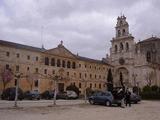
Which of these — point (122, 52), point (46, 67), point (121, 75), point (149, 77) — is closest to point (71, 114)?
point (46, 67)

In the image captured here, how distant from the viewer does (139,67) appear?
83.4 m

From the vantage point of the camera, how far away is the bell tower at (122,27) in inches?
3358

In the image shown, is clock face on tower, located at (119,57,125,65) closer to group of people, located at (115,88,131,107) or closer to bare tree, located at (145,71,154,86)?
bare tree, located at (145,71,154,86)

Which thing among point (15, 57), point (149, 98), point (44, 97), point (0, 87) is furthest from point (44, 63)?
point (149, 98)

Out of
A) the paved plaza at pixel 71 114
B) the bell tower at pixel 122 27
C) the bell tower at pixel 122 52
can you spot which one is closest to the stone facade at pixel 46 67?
the bell tower at pixel 122 52

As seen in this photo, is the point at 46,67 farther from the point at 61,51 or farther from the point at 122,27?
the point at 122,27

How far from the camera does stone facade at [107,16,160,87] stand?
82.4 m

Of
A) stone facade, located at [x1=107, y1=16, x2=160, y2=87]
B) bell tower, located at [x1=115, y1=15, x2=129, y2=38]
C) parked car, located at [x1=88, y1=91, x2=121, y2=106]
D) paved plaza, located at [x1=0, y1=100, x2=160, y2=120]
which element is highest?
bell tower, located at [x1=115, y1=15, x2=129, y2=38]

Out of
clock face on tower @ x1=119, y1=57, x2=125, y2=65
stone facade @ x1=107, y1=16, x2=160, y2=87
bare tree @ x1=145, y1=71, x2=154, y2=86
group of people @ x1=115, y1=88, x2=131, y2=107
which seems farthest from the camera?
clock face on tower @ x1=119, y1=57, x2=125, y2=65

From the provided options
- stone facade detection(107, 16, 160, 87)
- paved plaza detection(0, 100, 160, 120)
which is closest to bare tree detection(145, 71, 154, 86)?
stone facade detection(107, 16, 160, 87)

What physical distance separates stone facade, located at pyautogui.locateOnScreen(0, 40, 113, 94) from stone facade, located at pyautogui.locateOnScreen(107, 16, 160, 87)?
19.1 ft

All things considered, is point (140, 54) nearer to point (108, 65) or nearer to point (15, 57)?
point (108, 65)

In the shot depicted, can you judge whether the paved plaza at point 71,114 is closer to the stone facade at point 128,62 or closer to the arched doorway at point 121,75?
the stone facade at point 128,62

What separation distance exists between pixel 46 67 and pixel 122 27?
28.4 m
